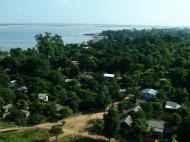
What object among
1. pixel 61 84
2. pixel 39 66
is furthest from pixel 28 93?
pixel 39 66

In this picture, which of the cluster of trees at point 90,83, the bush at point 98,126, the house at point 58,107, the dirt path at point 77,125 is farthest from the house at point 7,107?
the bush at point 98,126

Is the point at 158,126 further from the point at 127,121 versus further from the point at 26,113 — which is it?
the point at 26,113

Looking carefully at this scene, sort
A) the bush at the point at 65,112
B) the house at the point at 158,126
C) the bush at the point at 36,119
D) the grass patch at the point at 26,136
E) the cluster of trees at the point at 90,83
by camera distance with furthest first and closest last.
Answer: the cluster of trees at the point at 90,83, the bush at the point at 65,112, the bush at the point at 36,119, the house at the point at 158,126, the grass patch at the point at 26,136

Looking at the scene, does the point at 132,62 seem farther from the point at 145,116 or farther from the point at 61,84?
the point at 145,116

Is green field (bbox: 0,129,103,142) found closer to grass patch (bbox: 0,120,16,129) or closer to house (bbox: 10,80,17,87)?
grass patch (bbox: 0,120,16,129)

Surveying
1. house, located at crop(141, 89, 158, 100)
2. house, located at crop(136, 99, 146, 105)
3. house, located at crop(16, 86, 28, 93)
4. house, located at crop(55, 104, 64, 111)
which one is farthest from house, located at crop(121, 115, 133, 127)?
house, located at crop(16, 86, 28, 93)

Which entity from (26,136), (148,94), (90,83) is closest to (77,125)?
(26,136)

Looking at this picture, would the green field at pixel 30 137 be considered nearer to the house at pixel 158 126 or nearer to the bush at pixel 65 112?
the bush at pixel 65 112
